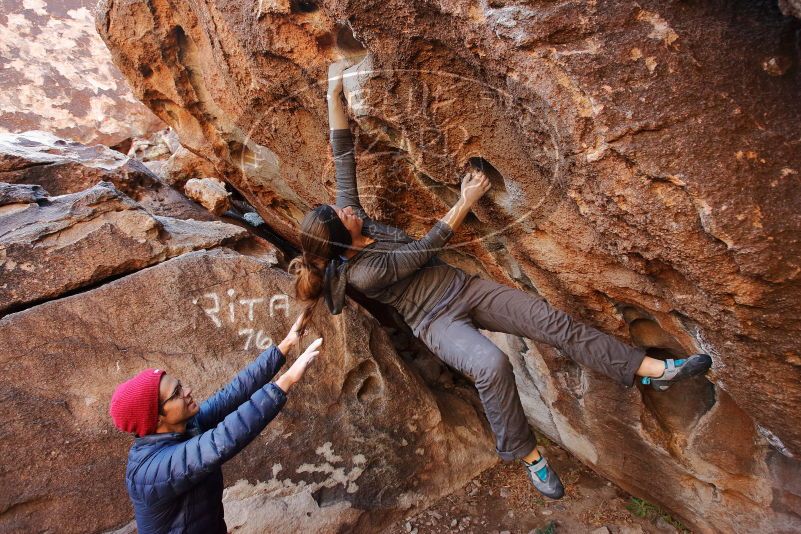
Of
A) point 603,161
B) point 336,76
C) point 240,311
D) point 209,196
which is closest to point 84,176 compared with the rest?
point 209,196

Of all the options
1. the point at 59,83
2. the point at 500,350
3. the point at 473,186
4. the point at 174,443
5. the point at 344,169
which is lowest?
the point at 59,83

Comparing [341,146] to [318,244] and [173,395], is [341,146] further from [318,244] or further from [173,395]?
[173,395]

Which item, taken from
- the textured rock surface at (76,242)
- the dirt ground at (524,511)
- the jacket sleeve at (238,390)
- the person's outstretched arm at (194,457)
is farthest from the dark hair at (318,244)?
the dirt ground at (524,511)

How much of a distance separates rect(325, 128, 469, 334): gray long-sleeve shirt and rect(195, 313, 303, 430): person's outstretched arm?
0.41m

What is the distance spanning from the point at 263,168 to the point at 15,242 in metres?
1.97

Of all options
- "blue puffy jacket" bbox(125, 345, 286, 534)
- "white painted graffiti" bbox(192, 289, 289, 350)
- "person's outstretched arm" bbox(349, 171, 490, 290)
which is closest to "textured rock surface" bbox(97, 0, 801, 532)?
"person's outstretched arm" bbox(349, 171, 490, 290)

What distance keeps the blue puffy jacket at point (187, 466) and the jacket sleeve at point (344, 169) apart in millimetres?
1215

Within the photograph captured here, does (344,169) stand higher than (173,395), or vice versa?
(344,169)

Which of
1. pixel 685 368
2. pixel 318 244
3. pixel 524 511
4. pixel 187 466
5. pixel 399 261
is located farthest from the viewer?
pixel 524 511

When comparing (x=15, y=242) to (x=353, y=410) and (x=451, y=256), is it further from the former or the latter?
(x=451, y=256)

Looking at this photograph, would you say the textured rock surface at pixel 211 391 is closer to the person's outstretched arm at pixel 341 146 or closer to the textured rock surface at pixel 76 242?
the textured rock surface at pixel 76 242

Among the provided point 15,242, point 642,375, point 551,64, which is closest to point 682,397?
point 642,375

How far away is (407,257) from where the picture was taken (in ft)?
7.98

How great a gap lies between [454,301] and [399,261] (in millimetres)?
364
